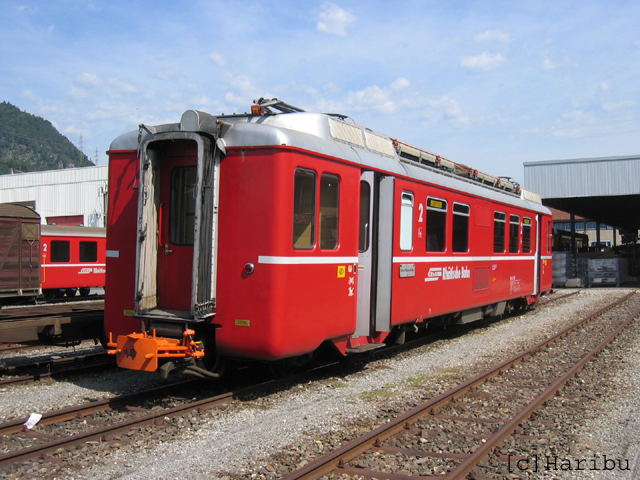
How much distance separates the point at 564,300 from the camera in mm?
19797

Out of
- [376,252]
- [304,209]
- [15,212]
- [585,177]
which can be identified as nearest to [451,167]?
[376,252]

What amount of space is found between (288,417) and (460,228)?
18.0 feet

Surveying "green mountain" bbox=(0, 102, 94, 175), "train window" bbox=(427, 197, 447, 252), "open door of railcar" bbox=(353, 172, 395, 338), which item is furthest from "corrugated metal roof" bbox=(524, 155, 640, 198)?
"green mountain" bbox=(0, 102, 94, 175)

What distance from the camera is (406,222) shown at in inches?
328

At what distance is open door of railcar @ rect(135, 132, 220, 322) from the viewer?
6.09m

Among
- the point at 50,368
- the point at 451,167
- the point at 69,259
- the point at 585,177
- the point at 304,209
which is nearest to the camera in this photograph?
the point at 304,209

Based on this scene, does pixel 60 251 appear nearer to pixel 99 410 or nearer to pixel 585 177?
pixel 99 410

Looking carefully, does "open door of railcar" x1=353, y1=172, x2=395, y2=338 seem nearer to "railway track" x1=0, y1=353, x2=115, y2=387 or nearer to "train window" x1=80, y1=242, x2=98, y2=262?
"railway track" x1=0, y1=353, x2=115, y2=387

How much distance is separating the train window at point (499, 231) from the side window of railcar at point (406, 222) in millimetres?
3958

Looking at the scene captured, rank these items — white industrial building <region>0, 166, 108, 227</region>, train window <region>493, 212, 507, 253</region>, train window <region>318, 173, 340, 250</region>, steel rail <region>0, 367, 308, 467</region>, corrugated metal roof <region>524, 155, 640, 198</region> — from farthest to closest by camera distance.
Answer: white industrial building <region>0, 166, 108, 227</region>, corrugated metal roof <region>524, 155, 640, 198</region>, train window <region>493, 212, 507, 253</region>, train window <region>318, 173, 340, 250</region>, steel rail <region>0, 367, 308, 467</region>

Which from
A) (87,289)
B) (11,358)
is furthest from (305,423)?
(87,289)

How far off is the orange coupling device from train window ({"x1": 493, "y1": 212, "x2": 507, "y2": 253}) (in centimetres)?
758

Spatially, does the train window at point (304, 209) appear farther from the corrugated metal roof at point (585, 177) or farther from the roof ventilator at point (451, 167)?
the corrugated metal roof at point (585, 177)

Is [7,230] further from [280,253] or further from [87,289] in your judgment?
[280,253]
